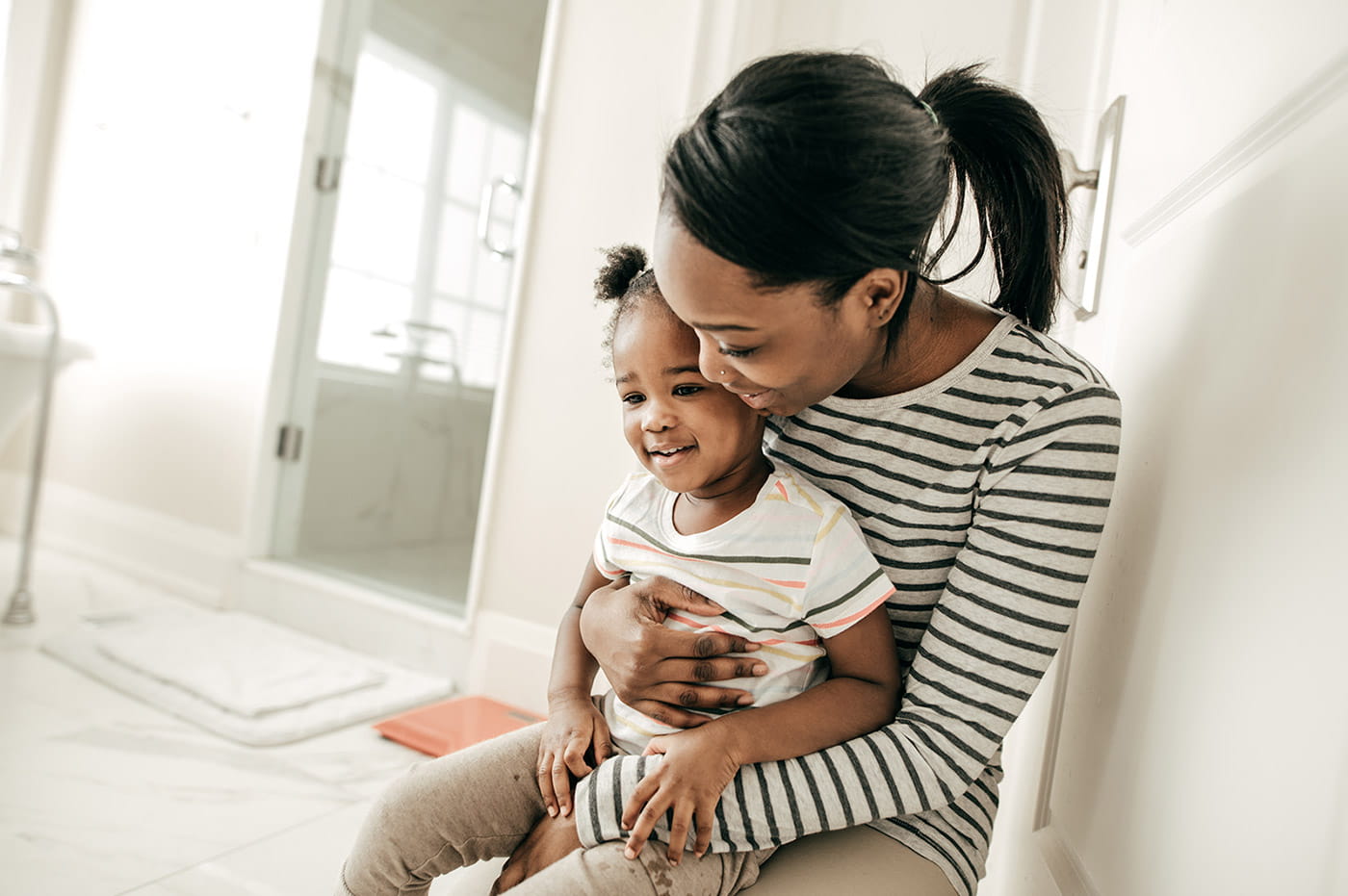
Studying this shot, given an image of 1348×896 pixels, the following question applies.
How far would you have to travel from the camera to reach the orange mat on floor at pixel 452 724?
174 cm

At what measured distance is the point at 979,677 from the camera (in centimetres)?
68

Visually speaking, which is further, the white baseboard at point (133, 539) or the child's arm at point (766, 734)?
the white baseboard at point (133, 539)

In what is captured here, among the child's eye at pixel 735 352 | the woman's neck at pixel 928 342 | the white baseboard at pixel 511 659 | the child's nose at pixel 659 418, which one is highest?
the woman's neck at pixel 928 342

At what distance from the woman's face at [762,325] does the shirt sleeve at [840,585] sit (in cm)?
13

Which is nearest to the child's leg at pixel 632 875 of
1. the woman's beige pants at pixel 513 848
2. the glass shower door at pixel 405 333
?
the woman's beige pants at pixel 513 848

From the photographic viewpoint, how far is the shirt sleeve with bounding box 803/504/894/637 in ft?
2.34

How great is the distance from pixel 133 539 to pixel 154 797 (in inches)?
59.4

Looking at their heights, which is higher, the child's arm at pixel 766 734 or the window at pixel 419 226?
the window at pixel 419 226

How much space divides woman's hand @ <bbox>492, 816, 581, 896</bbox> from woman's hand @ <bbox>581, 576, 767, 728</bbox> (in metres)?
0.11

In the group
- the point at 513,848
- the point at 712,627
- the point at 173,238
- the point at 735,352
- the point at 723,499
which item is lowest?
the point at 513,848

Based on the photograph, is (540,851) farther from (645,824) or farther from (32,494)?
(32,494)

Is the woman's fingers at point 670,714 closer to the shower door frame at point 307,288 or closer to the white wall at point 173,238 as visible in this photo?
the shower door frame at point 307,288

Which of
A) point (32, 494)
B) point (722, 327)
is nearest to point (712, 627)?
point (722, 327)

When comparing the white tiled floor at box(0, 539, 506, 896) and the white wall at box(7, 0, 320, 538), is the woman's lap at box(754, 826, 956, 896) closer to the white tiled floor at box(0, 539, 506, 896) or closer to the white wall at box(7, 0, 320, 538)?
the white tiled floor at box(0, 539, 506, 896)
